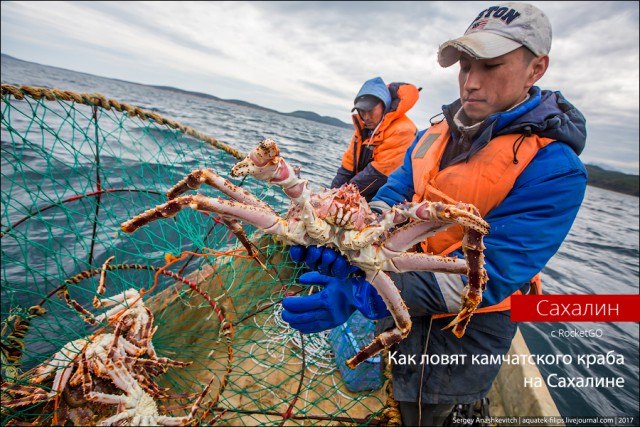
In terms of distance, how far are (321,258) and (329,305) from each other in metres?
0.53

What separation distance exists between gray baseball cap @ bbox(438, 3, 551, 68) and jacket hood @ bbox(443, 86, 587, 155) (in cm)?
34

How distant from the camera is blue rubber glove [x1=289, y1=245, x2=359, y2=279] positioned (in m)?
2.07

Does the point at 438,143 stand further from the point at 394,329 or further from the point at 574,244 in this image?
the point at 574,244

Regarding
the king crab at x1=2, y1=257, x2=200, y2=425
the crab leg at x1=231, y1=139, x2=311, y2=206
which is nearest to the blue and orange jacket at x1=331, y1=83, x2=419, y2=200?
the crab leg at x1=231, y1=139, x2=311, y2=206

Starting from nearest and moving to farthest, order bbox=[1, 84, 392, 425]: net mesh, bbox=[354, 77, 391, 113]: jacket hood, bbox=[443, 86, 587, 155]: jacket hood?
bbox=[443, 86, 587, 155]: jacket hood
bbox=[1, 84, 392, 425]: net mesh
bbox=[354, 77, 391, 113]: jacket hood

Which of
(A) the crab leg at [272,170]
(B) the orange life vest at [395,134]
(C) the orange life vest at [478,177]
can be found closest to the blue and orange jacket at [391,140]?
(B) the orange life vest at [395,134]

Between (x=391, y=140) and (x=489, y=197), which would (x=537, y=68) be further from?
(x=391, y=140)

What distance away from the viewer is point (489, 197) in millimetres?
2162

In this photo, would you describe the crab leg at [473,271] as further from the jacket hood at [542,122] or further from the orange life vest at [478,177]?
the jacket hood at [542,122]

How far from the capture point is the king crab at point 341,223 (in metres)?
1.77

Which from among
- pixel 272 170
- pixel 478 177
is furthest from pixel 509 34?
pixel 272 170

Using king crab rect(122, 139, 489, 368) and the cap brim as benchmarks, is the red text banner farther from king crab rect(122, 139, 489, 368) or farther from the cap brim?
the cap brim

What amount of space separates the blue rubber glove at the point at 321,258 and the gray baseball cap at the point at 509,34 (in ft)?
5.12

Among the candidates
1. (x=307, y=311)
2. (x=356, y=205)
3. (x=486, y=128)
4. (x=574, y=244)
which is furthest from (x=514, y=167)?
(x=574, y=244)
